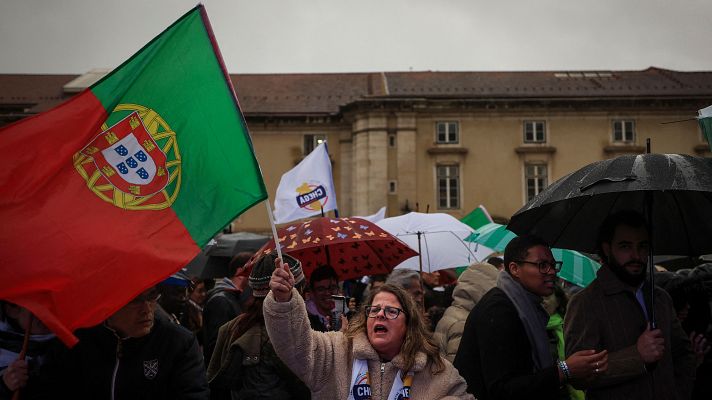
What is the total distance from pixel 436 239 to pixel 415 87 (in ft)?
112

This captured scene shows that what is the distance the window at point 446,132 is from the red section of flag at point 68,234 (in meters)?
38.9

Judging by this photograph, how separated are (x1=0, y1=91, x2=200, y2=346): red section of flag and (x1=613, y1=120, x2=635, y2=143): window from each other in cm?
4153

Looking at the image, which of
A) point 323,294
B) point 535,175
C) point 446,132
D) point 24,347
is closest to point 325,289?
point 323,294

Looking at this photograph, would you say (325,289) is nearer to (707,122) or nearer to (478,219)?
(707,122)

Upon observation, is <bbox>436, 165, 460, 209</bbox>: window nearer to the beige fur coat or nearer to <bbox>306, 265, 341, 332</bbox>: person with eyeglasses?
<bbox>306, 265, 341, 332</bbox>: person with eyeglasses

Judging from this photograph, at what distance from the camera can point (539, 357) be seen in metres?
4.74

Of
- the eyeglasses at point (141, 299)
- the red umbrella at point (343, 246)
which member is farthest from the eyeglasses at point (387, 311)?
the red umbrella at point (343, 246)

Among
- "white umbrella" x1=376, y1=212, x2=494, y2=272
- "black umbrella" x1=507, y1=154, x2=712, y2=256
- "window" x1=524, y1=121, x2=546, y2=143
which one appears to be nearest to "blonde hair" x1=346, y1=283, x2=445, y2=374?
"black umbrella" x1=507, y1=154, x2=712, y2=256

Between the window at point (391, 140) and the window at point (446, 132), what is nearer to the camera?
the window at point (391, 140)

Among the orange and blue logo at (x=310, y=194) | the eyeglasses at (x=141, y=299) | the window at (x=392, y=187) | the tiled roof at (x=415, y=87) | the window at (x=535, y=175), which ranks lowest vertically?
the eyeglasses at (x=141, y=299)

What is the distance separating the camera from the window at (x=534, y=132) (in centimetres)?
4250

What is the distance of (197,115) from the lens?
439cm

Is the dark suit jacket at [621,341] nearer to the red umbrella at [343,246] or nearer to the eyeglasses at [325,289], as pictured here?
the eyeglasses at [325,289]

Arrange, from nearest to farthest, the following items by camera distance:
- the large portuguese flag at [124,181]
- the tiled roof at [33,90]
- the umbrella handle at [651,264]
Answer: the large portuguese flag at [124,181]
the umbrella handle at [651,264]
the tiled roof at [33,90]
